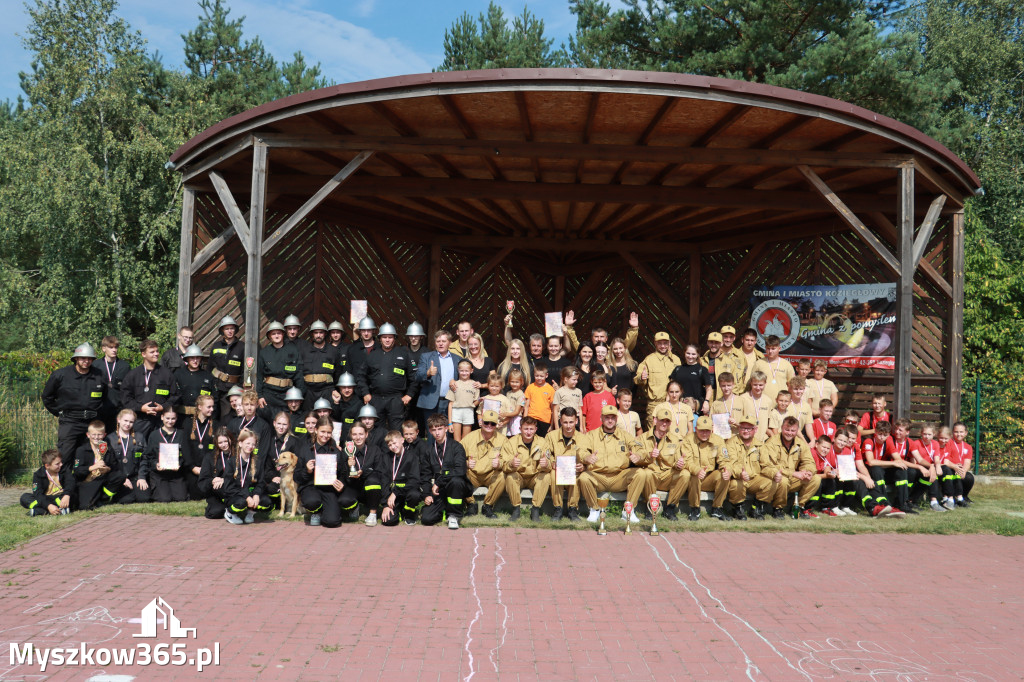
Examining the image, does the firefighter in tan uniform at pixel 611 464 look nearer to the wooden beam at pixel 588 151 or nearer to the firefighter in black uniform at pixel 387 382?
the firefighter in black uniform at pixel 387 382

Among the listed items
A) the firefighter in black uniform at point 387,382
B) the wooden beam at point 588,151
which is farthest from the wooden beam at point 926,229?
the firefighter in black uniform at point 387,382

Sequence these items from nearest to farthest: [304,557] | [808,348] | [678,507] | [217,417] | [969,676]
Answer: [969,676]
[304,557]
[678,507]
[217,417]
[808,348]

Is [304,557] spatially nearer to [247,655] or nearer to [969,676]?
[247,655]

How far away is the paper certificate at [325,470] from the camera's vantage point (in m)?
6.91

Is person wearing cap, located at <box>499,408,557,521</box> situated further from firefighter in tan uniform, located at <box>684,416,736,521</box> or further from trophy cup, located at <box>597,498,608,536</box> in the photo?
firefighter in tan uniform, located at <box>684,416,736,521</box>

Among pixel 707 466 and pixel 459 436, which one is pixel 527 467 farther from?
pixel 707 466

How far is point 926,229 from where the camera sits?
9.00 metres

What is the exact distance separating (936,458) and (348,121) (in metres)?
7.80

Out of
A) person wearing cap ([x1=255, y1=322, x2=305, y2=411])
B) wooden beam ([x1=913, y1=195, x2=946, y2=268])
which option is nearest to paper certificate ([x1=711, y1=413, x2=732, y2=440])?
wooden beam ([x1=913, y1=195, x2=946, y2=268])

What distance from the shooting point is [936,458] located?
8406 millimetres

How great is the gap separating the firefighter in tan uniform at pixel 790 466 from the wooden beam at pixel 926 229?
9.14 feet

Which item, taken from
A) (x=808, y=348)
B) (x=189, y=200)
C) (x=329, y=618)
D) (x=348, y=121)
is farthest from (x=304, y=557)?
(x=808, y=348)

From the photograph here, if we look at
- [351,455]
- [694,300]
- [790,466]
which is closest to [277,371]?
[351,455]

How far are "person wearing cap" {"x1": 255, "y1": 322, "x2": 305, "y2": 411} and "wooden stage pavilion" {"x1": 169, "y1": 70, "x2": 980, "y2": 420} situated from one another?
0.34 metres
